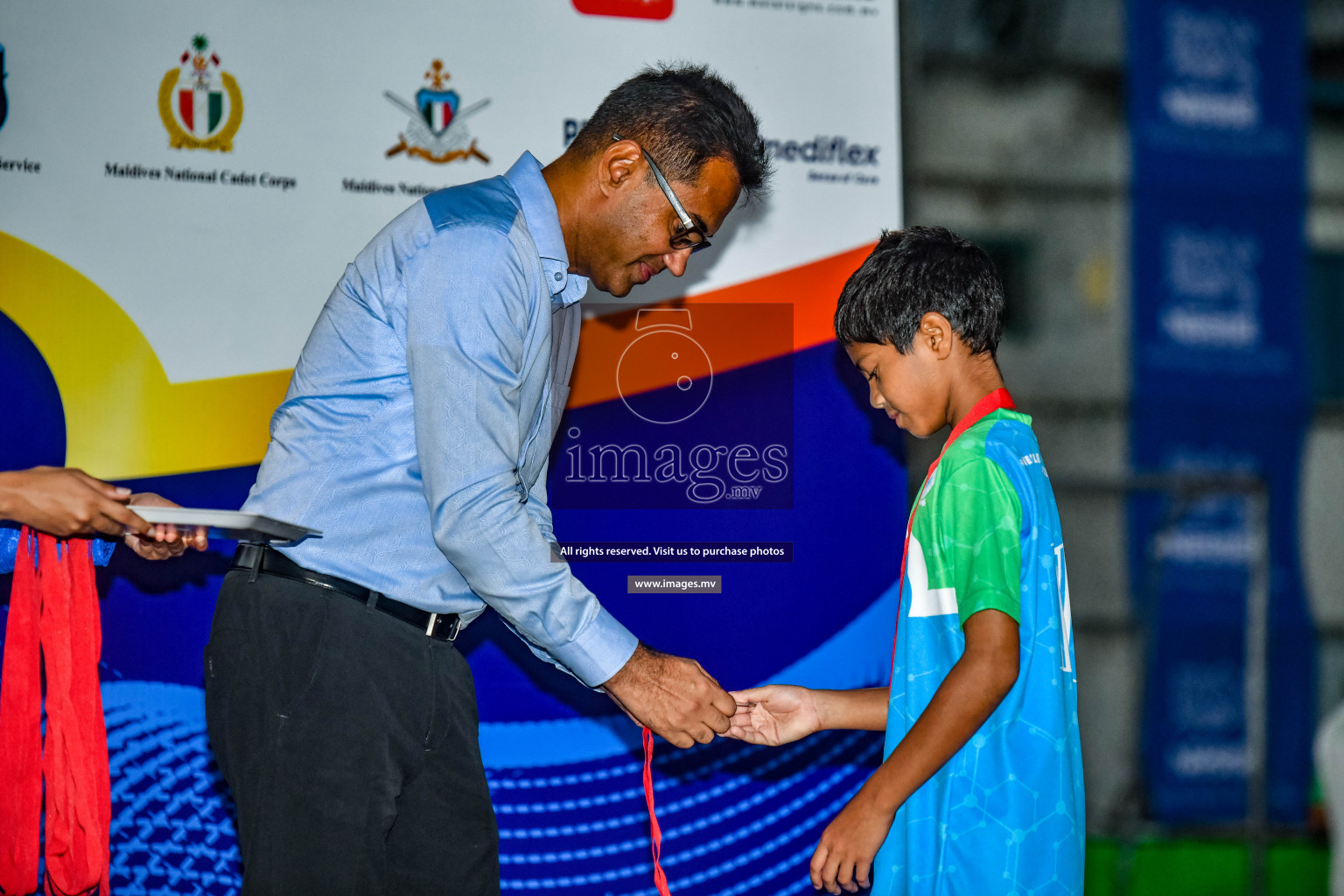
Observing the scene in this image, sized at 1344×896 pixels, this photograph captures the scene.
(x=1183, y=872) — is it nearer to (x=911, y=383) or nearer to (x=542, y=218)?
(x=911, y=383)

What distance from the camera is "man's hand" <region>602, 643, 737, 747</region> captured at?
5.64 feet

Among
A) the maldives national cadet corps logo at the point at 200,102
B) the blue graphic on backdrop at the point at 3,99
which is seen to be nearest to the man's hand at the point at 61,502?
the maldives national cadet corps logo at the point at 200,102

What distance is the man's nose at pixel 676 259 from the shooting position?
188 centimetres

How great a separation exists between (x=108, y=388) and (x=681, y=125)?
2221 mm

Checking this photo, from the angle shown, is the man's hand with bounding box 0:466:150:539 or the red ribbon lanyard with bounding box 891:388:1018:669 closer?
the man's hand with bounding box 0:466:150:539

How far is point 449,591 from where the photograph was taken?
1667 mm

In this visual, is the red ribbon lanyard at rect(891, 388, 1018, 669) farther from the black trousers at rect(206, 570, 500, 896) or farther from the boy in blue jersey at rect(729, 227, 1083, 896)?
the black trousers at rect(206, 570, 500, 896)

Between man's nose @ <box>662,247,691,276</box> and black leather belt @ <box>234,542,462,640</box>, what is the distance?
755 millimetres

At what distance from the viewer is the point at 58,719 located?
1722 mm

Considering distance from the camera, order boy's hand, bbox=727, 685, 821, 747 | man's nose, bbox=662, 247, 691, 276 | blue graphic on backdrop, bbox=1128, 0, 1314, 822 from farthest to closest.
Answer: blue graphic on backdrop, bbox=1128, 0, 1314, 822, boy's hand, bbox=727, 685, 821, 747, man's nose, bbox=662, 247, 691, 276

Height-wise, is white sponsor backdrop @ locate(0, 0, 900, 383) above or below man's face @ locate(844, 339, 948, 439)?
above

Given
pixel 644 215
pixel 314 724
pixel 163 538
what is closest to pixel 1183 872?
pixel 644 215

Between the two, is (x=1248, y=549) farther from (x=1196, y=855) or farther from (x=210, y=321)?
(x=210, y=321)

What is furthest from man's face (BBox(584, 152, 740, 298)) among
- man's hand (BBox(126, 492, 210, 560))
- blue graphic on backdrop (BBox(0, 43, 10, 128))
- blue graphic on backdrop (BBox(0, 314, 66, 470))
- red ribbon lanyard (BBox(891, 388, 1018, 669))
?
blue graphic on backdrop (BBox(0, 43, 10, 128))
